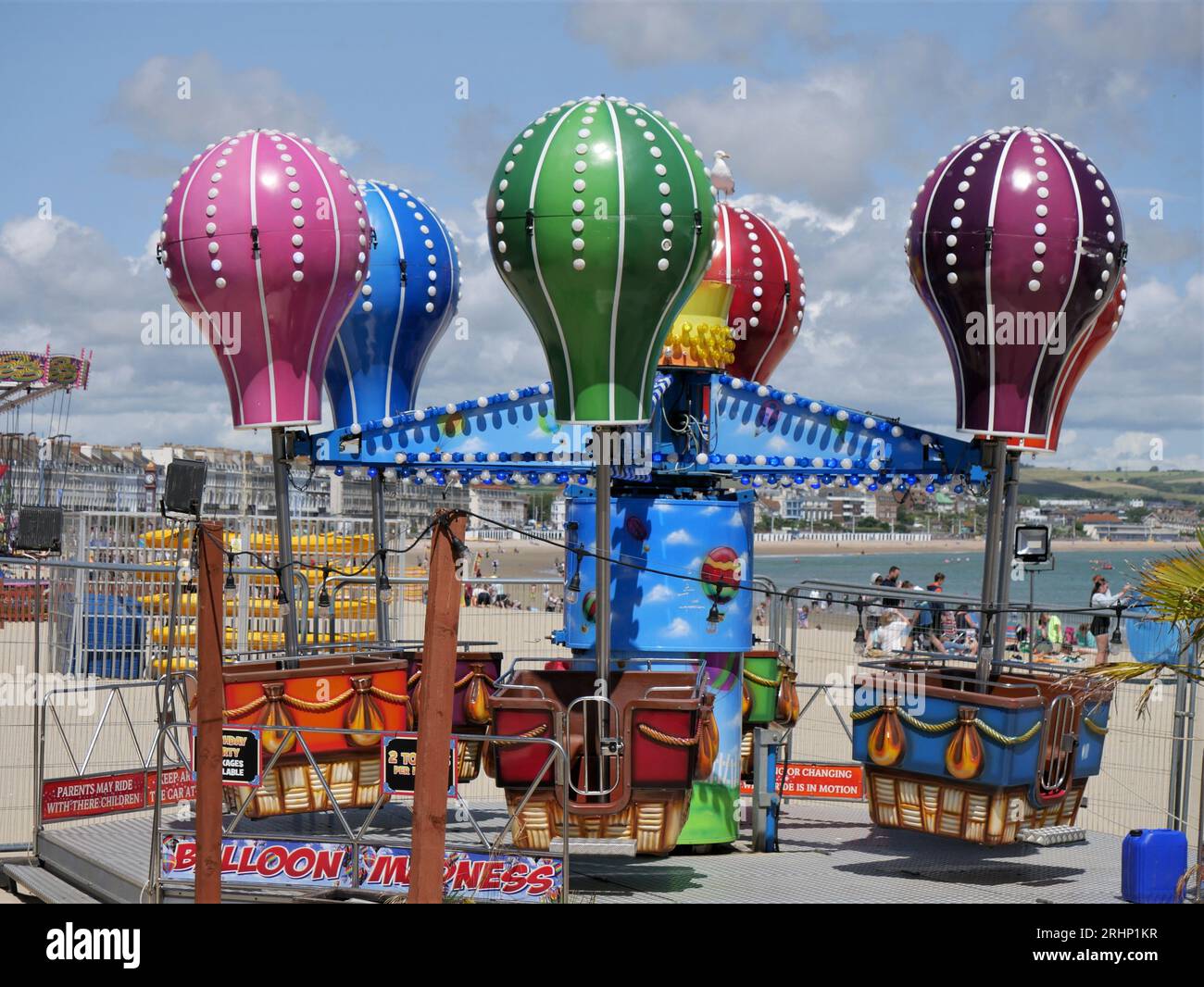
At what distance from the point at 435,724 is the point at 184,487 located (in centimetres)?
217

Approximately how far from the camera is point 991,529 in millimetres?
12125

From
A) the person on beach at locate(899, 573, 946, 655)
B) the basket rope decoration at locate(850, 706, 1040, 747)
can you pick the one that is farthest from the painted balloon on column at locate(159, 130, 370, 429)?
the person on beach at locate(899, 573, 946, 655)

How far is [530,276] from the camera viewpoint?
10930mm

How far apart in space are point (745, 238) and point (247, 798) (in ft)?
22.0

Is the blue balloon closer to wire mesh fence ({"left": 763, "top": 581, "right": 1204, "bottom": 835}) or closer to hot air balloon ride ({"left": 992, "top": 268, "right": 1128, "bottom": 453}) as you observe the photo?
wire mesh fence ({"left": 763, "top": 581, "right": 1204, "bottom": 835})

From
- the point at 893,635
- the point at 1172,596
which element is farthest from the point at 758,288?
the point at 893,635

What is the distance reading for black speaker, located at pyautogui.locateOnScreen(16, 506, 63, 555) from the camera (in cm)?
1384

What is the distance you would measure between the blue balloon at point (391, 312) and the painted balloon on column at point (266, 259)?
1.63 metres

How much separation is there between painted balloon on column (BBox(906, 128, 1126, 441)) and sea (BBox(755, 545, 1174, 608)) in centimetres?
6222

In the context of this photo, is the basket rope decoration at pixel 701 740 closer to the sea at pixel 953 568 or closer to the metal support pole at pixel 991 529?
the metal support pole at pixel 991 529

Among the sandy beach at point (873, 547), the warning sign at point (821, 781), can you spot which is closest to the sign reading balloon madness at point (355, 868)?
the warning sign at point (821, 781)

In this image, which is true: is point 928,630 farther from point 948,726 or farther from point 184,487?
point 184,487

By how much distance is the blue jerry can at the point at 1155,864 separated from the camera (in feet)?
33.9
